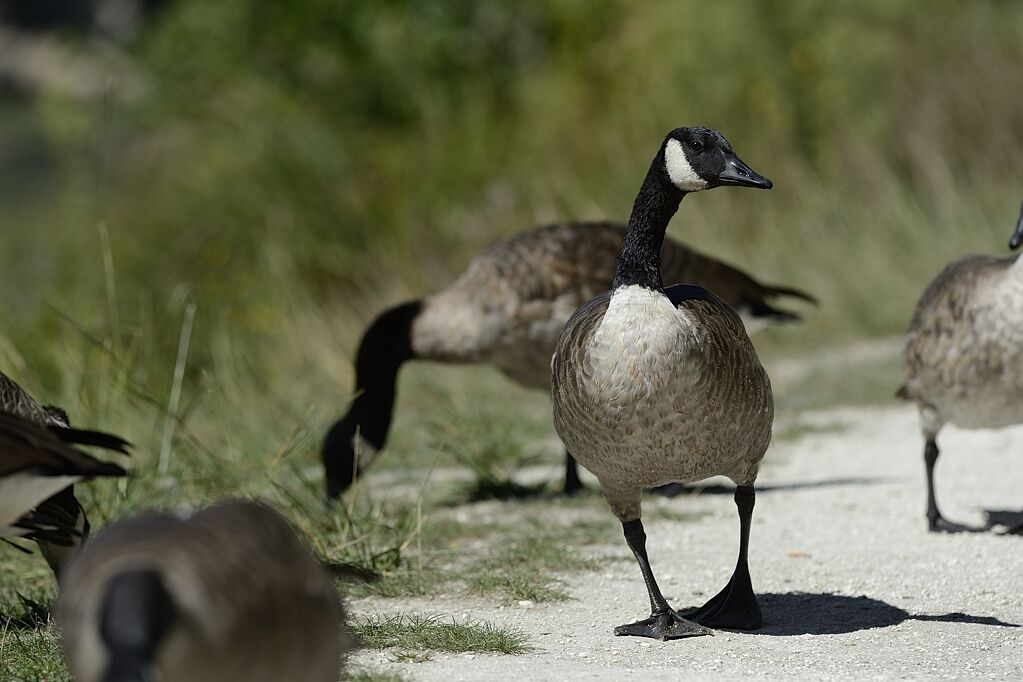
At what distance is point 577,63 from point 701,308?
12.9 metres

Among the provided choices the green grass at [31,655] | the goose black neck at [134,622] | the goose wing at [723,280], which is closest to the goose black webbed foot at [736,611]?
the green grass at [31,655]

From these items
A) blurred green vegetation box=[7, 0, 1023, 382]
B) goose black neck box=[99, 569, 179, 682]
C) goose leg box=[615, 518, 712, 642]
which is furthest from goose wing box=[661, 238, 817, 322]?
goose black neck box=[99, 569, 179, 682]

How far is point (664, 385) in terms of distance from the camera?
4754 millimetres

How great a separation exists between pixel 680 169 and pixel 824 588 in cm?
191

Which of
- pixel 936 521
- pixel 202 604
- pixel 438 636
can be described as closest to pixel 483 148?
pixel 936 521

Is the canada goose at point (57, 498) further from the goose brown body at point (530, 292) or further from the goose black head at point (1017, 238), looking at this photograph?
the goose black head at point (1017, 238)

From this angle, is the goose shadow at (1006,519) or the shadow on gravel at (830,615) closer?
the shadow on gravel at (830,615)

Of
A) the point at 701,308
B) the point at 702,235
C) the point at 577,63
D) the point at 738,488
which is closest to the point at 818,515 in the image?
the point at 738,488

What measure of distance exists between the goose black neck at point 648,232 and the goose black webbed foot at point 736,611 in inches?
46.5

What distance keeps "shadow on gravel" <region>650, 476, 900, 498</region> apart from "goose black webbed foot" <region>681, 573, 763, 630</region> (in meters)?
2.22

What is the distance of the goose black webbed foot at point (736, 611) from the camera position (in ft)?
16.9

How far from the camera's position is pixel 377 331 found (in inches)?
316

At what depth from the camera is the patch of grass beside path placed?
4.77 meters

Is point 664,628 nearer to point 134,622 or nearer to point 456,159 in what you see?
point 134,622
